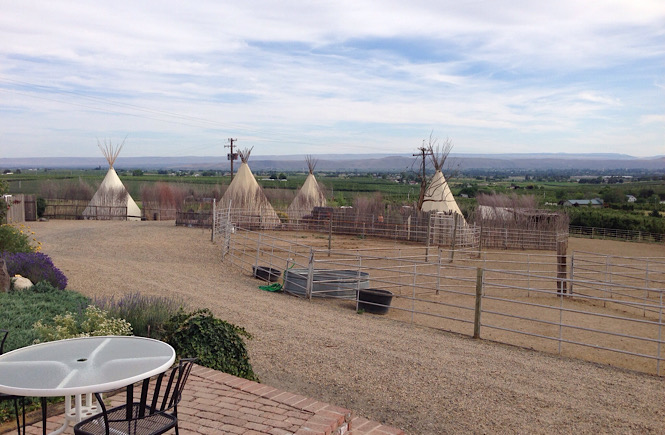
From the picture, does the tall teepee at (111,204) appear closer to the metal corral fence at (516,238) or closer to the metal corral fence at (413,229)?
the metal corral fence at (413,229)

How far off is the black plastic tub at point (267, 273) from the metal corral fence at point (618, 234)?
84.8ft

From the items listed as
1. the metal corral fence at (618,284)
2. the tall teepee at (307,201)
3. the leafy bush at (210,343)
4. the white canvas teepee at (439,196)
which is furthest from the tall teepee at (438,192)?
the leafy bush at (210,343)

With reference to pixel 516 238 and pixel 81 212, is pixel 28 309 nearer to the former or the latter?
pixel 516 238

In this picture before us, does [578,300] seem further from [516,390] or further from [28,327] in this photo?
[28,327]

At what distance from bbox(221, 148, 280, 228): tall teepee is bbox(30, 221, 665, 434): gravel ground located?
1455 centimetres

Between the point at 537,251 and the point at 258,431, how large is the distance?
22.9 meters

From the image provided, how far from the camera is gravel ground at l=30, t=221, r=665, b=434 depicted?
5.12m

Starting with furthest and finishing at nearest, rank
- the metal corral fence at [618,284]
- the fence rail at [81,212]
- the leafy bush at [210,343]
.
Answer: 1. the fence rail at [81,212]
2. the metal corral fence at [618,284]
3. the leafy bush at [210,343]

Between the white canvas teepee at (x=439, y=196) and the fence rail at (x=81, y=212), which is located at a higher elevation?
the white canvas teepee at (x=439, y=196)

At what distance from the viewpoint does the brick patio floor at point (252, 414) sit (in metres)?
3.79

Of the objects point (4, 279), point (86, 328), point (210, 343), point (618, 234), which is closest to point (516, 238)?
point (618, 234)

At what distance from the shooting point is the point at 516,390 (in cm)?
584

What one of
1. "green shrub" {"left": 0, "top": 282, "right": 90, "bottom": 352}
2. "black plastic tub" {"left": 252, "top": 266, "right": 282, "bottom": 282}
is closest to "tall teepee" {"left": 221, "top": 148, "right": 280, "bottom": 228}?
"black plastic tub" {"left": 252, "top": 266, "right": 282, "bottom": 282}

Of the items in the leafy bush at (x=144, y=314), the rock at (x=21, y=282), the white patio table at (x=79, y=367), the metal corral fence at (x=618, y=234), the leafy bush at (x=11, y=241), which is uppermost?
the white patio table at (x=79, y=367)
